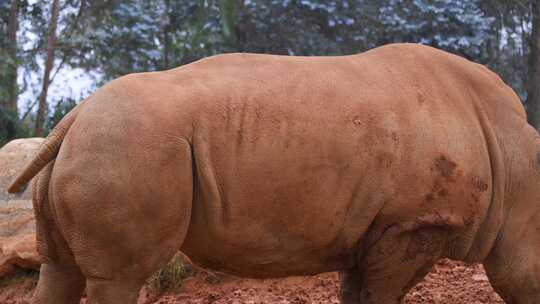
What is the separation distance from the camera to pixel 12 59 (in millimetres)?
11430

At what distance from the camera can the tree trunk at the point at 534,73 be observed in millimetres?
10500

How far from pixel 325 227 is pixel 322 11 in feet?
26.9

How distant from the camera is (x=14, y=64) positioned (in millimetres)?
11469

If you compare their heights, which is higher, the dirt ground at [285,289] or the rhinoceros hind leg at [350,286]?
the rhinoceros hind leg at [350,286]

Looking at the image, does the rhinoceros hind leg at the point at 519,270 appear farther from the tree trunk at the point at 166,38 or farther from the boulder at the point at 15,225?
the tree trunk at the point at 166,38

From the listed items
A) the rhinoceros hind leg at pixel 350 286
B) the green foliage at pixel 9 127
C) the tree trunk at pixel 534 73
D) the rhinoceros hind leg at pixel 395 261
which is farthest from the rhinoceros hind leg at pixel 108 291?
the green foliage at pixel 9 127

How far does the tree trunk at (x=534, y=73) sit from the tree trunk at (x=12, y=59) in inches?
304

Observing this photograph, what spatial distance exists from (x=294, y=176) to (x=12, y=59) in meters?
9.00

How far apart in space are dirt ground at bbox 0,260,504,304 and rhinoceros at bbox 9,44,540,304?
188cm

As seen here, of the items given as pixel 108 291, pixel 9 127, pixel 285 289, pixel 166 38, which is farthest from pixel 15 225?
pixel 166 38

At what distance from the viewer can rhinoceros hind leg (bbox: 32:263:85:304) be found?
3719mm

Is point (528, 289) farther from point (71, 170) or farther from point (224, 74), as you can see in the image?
point (71, 170)

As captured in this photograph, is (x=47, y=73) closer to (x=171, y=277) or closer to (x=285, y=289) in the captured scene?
(x=171, y=277)

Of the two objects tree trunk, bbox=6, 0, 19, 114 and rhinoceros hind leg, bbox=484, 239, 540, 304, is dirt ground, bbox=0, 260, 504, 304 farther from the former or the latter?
tree trunk, bbox=6, 0, 19, 114
